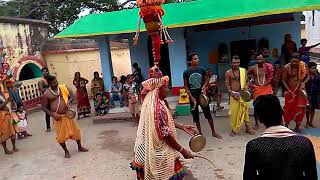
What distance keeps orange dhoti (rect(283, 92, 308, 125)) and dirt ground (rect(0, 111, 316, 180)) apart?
701mm

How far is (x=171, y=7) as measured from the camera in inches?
372

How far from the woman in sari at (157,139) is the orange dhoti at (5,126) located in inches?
169

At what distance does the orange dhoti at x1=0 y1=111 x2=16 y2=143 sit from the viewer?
661 centimetres

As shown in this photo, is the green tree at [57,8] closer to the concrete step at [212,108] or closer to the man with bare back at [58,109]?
the concrete step at [212,108]

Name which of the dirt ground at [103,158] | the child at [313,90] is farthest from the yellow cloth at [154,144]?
the child at [313,90]

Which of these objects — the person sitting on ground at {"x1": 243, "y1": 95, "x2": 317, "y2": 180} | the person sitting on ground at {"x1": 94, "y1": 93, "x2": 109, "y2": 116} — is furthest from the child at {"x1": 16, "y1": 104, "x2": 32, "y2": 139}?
the person sitting on ground at {"x1": 243, "y1": 95, "x2": 317, "y2": 180}

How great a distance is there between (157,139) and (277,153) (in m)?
1.41

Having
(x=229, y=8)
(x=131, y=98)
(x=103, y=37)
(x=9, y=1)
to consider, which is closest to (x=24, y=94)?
(x=103, y=37)

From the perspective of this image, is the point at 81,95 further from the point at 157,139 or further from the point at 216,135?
the point at 157,139

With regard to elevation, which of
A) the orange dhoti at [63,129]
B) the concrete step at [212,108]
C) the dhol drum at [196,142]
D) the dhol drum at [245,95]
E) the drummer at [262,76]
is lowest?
the concrete step at [212,108]

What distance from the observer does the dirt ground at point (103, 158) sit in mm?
5052

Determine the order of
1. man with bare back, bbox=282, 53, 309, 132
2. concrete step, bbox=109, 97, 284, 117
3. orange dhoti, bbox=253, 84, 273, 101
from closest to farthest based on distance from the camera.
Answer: man with bare back, bbox=282, 53, 309, 132, orange dhoti, bbox=253, 84, 273, 101, concrete step, bbox=109, 97, 284, 117

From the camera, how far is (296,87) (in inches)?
240

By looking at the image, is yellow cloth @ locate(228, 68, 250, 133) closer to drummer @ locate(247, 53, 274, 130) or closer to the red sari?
drummer @ locate(247, 53, 274, 130)
